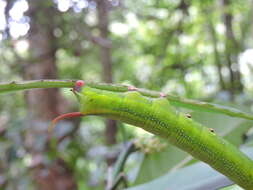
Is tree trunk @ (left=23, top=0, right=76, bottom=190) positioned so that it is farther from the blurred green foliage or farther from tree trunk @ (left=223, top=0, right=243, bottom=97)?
tree trunk @ (left=223, top=0, right=243, bottom=97)

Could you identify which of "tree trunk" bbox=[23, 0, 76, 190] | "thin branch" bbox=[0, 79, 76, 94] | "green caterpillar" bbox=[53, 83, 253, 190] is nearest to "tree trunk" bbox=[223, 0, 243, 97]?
"tree trunk" bbox=[23, 0, 76, 190]

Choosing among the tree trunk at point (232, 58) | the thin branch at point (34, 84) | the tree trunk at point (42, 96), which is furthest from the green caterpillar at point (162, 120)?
the tree trunk at point (232, 58)

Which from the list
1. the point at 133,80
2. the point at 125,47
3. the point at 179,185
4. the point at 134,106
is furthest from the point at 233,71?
the point at 134,106

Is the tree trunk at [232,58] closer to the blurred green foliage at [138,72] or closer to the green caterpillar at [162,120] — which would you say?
the blurred green foliage at [138,72]

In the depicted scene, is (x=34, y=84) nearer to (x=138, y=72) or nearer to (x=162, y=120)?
(x=162, y=120)

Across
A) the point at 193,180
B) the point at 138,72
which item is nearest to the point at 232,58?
the point at 138,72
